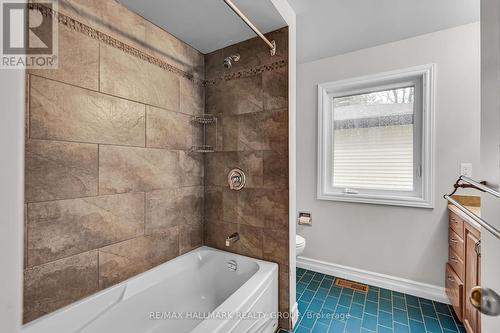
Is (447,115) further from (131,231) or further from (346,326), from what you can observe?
(131,231)

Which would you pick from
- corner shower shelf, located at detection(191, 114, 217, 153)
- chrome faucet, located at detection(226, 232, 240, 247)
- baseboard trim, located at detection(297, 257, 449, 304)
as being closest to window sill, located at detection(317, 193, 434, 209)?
baseboard trim, located at detection(297, 257, 449, 304)

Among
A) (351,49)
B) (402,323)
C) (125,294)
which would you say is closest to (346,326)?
(402,323)

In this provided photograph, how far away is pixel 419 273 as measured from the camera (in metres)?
2.02

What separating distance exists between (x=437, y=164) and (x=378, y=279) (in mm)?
1207

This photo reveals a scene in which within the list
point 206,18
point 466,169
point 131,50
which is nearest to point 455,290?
point 466,169

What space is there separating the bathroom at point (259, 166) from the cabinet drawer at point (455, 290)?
1.0 inches

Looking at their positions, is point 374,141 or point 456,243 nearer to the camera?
point 456,243

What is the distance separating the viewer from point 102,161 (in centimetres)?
133

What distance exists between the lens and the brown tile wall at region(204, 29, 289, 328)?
1.69 meters

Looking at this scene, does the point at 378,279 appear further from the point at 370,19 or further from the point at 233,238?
the point at 370,19

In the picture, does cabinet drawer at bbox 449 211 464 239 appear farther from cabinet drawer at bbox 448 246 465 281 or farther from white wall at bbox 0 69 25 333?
white wall at bbox 0 69 25 333

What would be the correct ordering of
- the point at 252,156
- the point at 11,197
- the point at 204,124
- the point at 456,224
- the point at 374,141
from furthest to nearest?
the point at 374,141 < the point at 204,124 < the point at 252,156 < the point at 456,224 < the point at 11,197

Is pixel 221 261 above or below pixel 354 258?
above

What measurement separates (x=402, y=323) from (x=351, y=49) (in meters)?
2.45
